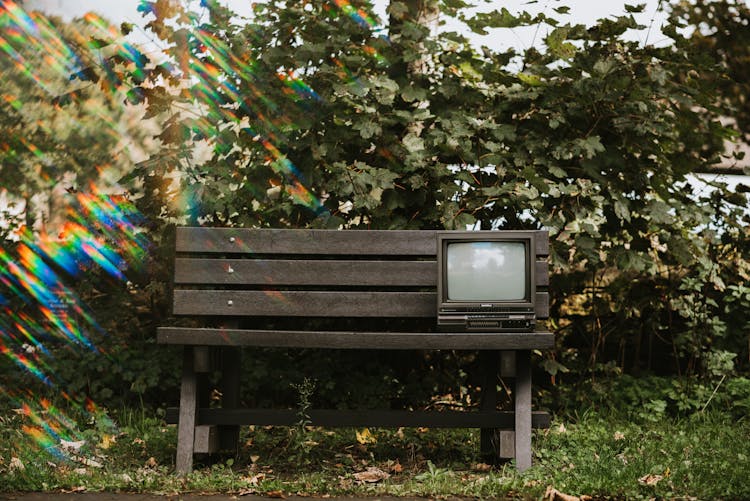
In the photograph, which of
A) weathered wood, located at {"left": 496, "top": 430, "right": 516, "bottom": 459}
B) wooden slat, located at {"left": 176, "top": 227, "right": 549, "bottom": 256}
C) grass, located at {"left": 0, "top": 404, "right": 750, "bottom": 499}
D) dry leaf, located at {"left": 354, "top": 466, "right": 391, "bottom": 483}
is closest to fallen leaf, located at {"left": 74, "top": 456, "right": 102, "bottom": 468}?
grass, located at {"left": 0, "top": 404, "right": 750, "bottom": 499}

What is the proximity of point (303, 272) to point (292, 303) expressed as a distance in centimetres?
16

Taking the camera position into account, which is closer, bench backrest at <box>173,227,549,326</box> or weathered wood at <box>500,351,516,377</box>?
weathered wood at <box>500,351,516,377</box>

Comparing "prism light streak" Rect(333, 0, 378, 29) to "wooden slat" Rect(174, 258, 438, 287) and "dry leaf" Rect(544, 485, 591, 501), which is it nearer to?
"wooden slat" Rect(174, 258, 438, 287)

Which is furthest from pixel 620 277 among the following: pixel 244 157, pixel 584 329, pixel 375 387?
pixel 244 157

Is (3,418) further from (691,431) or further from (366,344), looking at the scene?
(691,431)

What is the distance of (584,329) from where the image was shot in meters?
5.45

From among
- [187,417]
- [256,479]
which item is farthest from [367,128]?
[256,479]

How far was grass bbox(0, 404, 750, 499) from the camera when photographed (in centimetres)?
325

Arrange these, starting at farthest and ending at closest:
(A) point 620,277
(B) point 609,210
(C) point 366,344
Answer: (A) point 620,277
(B) point 609,210
(C) point 366,344

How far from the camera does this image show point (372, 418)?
3686 millimetres

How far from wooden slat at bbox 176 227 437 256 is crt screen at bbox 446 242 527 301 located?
0.56ft

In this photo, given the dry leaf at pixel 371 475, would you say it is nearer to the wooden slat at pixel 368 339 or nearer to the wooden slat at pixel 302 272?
the wooden slat at pixel 368 339

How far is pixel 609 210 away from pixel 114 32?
3023 millimetres

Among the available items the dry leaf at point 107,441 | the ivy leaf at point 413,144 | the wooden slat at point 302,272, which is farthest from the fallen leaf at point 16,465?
the ivy leaf at point 413,144
